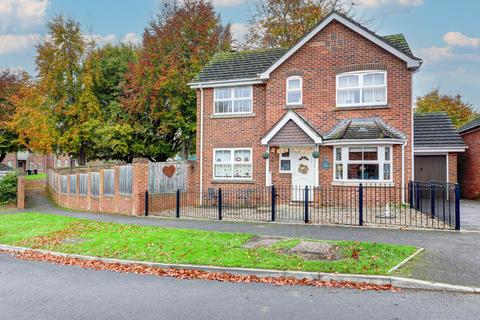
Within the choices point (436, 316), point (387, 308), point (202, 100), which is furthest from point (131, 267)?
point (202, 100)

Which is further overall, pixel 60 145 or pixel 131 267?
pixel 60 145

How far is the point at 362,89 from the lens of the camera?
56.2 ft

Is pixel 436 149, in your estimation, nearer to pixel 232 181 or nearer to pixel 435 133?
pixel 435 133

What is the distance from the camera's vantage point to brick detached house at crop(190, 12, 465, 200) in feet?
54.0

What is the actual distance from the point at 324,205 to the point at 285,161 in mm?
2827

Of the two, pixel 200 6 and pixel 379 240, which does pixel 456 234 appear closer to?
pixel 379 240

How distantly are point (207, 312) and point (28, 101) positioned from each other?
29151 mm

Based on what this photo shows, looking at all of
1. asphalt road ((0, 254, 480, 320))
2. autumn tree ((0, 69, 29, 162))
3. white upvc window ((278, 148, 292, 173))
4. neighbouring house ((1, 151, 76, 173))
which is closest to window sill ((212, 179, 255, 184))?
white upvc window ((278, 148, 292, 173))

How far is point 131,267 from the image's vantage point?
28.3 ft

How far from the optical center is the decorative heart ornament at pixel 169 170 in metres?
17.9

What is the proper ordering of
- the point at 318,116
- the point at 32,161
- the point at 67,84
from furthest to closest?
the point at 32,161 < the point at 67,84 < the point at 318,116

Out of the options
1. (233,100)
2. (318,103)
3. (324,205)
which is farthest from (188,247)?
(233,100)

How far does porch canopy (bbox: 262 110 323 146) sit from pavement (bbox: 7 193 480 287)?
5.41 meters

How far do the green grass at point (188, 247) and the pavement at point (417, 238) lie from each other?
57 cm
